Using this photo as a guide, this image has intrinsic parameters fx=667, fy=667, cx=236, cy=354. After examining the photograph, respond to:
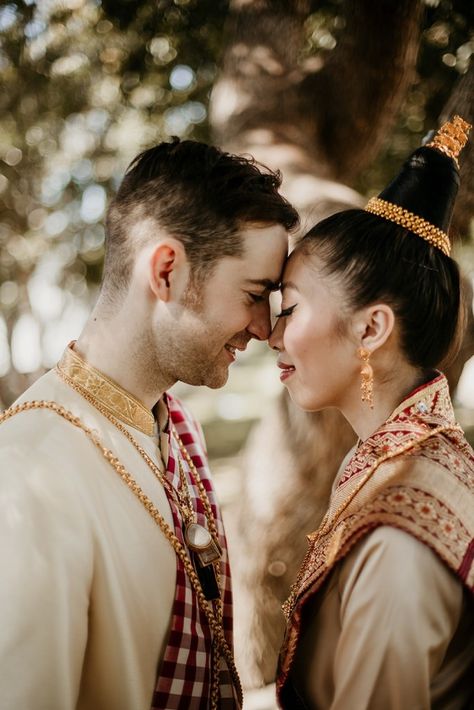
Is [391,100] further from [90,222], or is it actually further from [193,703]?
[90,222]

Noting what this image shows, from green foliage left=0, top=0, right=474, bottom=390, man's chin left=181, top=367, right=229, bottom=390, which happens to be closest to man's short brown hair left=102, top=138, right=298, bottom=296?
man's chin left=181, top=367, right=229, bottom=390

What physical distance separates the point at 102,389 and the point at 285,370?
64 cm

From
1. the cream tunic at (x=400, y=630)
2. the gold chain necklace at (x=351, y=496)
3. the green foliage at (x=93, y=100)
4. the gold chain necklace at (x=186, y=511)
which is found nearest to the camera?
the cream tunic at (x=400, y=630)

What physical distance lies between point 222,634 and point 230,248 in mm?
1309

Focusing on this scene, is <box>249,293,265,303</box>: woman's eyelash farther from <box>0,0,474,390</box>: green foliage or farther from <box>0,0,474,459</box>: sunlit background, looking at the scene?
<box>0,0,474,390</box>: green foliage

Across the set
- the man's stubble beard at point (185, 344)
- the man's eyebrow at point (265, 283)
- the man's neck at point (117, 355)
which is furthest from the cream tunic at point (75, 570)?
the man's eyebrow at point (265, 283)

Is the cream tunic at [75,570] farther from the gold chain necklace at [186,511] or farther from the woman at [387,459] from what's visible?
the woman at [387,459]

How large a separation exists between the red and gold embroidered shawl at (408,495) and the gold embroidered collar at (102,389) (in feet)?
2.41

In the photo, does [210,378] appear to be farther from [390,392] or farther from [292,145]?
[292,145]

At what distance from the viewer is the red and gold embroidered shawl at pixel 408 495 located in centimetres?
166

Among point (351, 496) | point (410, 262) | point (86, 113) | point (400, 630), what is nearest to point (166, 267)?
point (410, 262)

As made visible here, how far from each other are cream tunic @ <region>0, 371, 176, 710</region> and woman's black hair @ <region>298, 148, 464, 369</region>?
0.93 meters

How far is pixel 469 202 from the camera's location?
10.3 feet

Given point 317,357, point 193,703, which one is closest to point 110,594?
point 193,703
